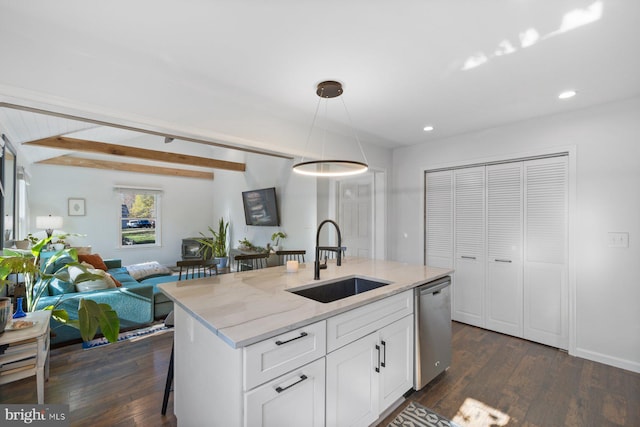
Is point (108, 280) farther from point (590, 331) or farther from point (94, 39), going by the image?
point (590, 331)

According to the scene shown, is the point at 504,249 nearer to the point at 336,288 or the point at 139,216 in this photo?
the point at 336,288

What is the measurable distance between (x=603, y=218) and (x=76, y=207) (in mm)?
8652

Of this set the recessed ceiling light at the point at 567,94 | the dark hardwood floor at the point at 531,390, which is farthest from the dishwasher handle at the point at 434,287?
the recessed ceiling light at the point at 567,94

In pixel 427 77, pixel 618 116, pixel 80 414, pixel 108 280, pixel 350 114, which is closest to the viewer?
pixel 80 414

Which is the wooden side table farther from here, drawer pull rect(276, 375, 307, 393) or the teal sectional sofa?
drawer pull rect(276, 375, 307, 393)

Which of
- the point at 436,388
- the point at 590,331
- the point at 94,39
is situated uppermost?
the point at 94,39

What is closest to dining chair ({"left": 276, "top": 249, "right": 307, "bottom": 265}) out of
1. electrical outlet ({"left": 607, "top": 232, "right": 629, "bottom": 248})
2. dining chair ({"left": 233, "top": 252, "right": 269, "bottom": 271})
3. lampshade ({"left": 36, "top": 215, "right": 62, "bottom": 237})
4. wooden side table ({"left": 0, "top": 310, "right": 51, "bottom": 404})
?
dining chair ({"left": 233, "top": 252, "right": 269, "bottom": 271})

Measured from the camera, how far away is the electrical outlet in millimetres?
2543

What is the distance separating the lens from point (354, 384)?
1625 millimetres

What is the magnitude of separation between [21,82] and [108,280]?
8.29ft

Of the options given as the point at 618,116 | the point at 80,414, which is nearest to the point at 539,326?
the point at 618,116

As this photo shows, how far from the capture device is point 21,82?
1626 mm

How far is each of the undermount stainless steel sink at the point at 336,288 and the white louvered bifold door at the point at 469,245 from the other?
194 cm

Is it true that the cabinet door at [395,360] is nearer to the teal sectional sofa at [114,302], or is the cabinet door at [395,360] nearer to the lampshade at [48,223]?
the teal sectional sofa at [114,302]
